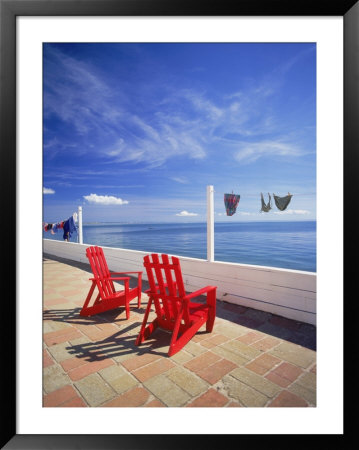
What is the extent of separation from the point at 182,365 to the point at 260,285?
5.82 ft

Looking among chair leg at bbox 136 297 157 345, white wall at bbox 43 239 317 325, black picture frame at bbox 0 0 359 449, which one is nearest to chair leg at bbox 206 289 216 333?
chair leg at bbox 136 297 157 345

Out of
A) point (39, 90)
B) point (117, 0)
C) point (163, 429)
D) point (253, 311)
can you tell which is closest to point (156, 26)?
point (117, 0)

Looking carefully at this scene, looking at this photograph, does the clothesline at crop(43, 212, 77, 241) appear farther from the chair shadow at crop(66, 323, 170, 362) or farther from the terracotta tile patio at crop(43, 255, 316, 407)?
the chair shadow at crop(66, 323, 170, 362)

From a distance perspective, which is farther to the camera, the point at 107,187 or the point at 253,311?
the point at 107,187

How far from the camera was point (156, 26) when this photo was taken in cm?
123

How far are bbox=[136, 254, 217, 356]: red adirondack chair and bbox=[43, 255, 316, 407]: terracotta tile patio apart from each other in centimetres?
11

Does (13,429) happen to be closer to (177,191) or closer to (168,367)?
(168,367)

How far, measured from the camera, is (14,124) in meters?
1.12

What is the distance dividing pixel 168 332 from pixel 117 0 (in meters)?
2.81

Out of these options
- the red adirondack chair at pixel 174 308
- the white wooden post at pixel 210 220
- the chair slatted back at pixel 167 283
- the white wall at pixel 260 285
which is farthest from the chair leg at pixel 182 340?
the white wooden post at pixel 210 220

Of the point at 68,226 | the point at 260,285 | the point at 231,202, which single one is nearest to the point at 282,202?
the point at 231,202

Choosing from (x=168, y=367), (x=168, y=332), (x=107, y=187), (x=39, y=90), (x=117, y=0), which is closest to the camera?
(x=117, y=0)

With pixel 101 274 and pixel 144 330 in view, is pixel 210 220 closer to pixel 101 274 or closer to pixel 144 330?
pixel 101 274

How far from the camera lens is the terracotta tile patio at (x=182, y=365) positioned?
5.12 feet
